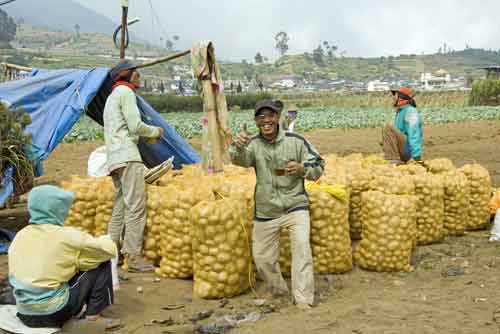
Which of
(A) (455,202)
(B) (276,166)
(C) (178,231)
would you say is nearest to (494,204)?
(A) (455,202)

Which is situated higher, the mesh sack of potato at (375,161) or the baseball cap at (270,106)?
the baseball cap at (270,106)

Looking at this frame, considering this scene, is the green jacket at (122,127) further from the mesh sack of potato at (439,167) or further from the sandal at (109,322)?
the mesh sack of potato at (439,167)

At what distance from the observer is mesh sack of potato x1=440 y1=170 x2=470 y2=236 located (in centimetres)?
591

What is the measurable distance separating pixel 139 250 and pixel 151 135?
1015mm

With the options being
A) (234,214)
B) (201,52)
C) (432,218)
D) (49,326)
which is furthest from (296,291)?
(201,52)

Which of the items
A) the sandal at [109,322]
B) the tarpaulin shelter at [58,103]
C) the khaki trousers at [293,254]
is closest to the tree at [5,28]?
the tarpaulin shelter at [58,103]

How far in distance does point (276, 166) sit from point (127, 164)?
1.41m

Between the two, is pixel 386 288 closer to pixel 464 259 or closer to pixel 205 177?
pixel 464 259

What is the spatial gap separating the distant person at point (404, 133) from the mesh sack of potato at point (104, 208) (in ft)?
10.8

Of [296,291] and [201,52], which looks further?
[201,52]

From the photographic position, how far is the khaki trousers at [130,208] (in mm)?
4852

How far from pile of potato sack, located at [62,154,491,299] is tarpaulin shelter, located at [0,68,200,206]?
3.65 feet

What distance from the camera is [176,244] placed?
15.2ft

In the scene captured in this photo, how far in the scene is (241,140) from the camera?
4082mm
